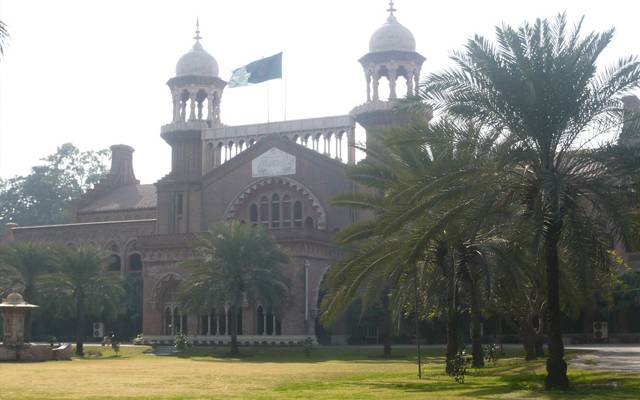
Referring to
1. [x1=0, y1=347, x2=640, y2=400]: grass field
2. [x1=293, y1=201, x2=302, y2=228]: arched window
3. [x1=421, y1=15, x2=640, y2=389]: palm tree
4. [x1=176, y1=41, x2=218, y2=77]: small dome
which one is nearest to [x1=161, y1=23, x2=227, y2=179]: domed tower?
[x1=176, y1=41, x2=218, y2=77]: small dome

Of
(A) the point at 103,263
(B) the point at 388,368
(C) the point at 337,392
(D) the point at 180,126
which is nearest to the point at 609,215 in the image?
(C) the point at 337,392

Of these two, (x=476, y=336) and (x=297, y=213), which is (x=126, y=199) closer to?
(x=297, y=213)

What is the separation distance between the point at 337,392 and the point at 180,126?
49267 mm

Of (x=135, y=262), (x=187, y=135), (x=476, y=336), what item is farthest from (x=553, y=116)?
(x=135, y=262)

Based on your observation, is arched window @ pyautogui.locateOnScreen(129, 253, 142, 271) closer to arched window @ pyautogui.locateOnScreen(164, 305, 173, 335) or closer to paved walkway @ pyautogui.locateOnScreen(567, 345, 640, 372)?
arched window @ pyautogui.locateOnScreen(164, 305, 173, 335)

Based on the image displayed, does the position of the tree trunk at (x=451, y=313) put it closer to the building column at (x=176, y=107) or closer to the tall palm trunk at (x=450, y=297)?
the tall palm trunk at (x=450, y=297)

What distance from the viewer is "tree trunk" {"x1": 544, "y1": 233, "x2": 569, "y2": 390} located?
945 inches

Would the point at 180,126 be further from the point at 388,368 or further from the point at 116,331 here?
the point at 388,368

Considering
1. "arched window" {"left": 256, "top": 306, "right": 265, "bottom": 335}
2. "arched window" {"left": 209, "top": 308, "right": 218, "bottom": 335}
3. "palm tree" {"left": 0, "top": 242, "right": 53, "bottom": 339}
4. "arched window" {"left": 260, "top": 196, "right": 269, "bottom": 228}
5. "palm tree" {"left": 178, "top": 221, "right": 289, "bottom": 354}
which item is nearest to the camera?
"palm tree" {"left": 178, "top": 221, "right": 289, "bottom": 354}

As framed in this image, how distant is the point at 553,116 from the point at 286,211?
4298cm

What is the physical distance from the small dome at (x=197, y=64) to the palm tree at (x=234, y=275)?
2179 cm

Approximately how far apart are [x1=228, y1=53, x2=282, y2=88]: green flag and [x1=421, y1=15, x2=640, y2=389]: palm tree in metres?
40.8

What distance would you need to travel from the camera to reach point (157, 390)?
2527 centimetres

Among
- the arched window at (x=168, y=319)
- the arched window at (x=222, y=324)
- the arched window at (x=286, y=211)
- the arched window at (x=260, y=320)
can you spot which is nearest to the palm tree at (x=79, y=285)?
the arched window at (x=168, y=319)
